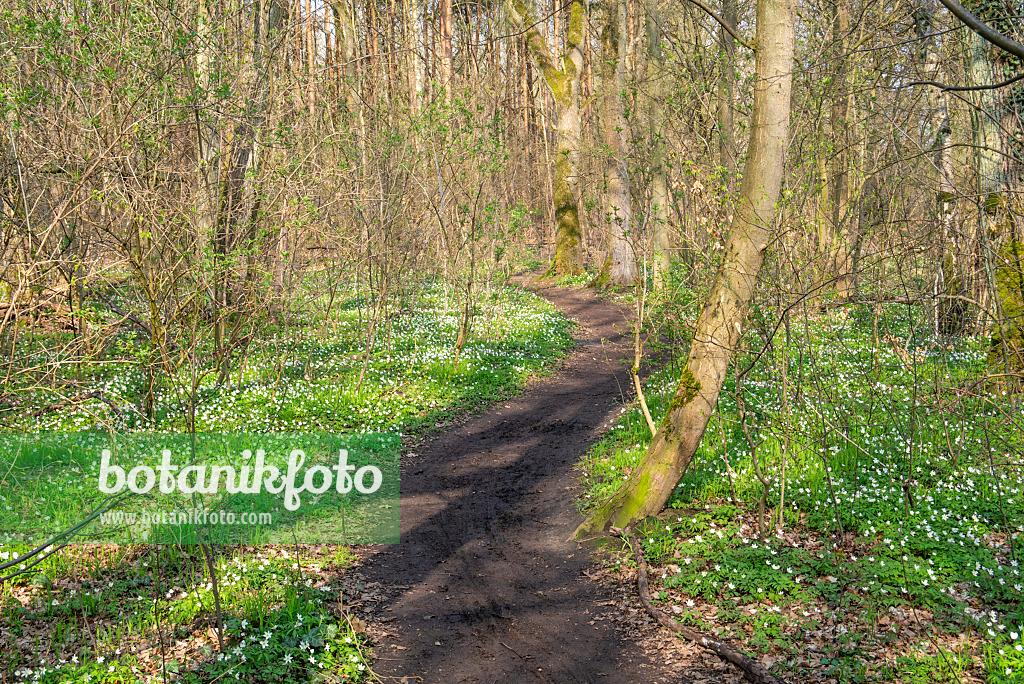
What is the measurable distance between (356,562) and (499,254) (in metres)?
7.54

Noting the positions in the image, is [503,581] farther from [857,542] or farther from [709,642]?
[857,542]

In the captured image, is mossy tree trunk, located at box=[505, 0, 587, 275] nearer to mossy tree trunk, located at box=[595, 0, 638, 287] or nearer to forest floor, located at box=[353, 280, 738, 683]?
mossy tree trunk, located at box=[595, 0, 638, 287]

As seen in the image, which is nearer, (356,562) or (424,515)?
(356,562)

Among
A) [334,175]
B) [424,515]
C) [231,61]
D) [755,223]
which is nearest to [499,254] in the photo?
[334,175]

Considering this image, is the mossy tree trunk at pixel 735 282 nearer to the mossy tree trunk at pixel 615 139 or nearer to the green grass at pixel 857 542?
the green grass at pixel 857 542

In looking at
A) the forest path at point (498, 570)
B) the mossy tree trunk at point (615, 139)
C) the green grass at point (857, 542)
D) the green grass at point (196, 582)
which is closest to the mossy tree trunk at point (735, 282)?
the green grass at point (857, 542)

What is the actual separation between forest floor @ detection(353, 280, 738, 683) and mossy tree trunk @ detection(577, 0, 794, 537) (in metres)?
0.91

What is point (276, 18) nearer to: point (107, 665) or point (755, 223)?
point (755, 223)

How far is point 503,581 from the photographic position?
579 centimetres

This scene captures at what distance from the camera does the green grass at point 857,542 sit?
4473 millimetres

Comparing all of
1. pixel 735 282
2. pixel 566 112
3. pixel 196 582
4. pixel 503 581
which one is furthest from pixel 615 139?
pixel 196 582

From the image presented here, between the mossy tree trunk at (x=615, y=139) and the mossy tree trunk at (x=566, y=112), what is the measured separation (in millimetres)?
1243

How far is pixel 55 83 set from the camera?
806 cm

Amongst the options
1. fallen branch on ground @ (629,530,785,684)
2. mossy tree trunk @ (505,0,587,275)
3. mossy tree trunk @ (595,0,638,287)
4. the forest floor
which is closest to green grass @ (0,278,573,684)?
the forest floor
